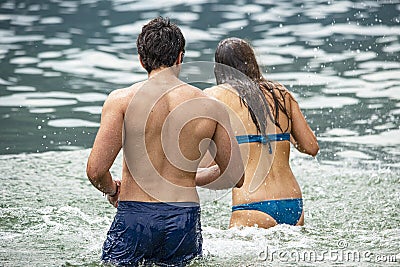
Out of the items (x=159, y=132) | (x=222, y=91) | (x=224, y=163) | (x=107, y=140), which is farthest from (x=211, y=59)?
(x=107, y=140)

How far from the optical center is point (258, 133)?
16.3 feet

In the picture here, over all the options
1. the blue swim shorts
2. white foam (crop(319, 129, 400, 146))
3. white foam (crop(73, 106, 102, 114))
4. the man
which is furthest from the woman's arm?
white foam (crop(73, 106, 102, 114))

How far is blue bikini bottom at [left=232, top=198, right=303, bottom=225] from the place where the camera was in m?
4.95

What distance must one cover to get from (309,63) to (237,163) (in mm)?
7556

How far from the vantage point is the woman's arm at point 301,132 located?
505 centimetres

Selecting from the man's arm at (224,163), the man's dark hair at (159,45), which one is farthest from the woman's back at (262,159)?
the man's dark hair at (159,45)

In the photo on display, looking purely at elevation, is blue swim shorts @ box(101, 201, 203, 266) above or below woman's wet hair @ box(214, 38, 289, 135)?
below

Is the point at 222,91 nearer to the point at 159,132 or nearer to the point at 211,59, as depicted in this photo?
the point at 159,132

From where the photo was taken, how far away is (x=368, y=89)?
10.1 m

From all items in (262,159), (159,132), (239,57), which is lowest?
(262,159)

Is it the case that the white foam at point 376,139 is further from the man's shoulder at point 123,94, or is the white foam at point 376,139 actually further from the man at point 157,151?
the man's shoulder at point 123,94

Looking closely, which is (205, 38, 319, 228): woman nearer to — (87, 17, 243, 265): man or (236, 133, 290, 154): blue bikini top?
(236, 133, 290, 154): blue bikini top

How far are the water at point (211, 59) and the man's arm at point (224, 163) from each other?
0.46 metres

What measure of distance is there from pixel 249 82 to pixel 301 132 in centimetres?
49
